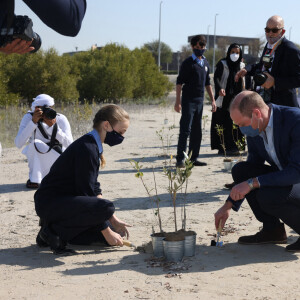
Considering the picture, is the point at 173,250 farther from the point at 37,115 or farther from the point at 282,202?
the point at 37,115

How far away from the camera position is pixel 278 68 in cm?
580

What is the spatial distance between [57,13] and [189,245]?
236 cm

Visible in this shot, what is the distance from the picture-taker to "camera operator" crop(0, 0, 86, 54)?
7.19ft

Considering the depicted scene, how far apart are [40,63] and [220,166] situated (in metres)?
17.3

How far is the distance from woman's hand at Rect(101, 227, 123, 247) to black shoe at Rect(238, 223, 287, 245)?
0.96 metres

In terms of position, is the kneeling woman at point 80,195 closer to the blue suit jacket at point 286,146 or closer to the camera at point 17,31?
the blue suit jacket at point 286,146

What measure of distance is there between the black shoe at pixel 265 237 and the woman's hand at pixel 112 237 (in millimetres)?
963

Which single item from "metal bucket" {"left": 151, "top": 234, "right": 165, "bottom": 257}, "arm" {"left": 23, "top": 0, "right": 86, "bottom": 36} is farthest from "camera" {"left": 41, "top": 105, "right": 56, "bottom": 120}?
"arm" {"left": 23, "top": 0, "right": 86, "bottom": 36}

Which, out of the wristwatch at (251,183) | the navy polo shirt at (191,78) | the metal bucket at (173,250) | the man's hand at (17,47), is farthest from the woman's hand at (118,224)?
the navy polo shirt at (191,78)

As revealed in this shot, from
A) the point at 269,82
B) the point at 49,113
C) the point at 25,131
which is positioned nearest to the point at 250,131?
the point at 269,82

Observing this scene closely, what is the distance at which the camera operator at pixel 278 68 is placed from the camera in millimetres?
5684

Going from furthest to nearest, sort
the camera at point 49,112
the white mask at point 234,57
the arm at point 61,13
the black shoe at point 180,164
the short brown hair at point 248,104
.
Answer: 1. the white mask at point 234,57
2. the black shoe at point 180,164
3. the camera at point 49,112
4. the short brown hair at point 248,104
5. the arm at point 61,13

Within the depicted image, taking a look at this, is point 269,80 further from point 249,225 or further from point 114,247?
point 114,247

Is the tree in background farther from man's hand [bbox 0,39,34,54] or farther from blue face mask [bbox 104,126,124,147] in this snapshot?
man's hand [bbox 0,39,34,54]
